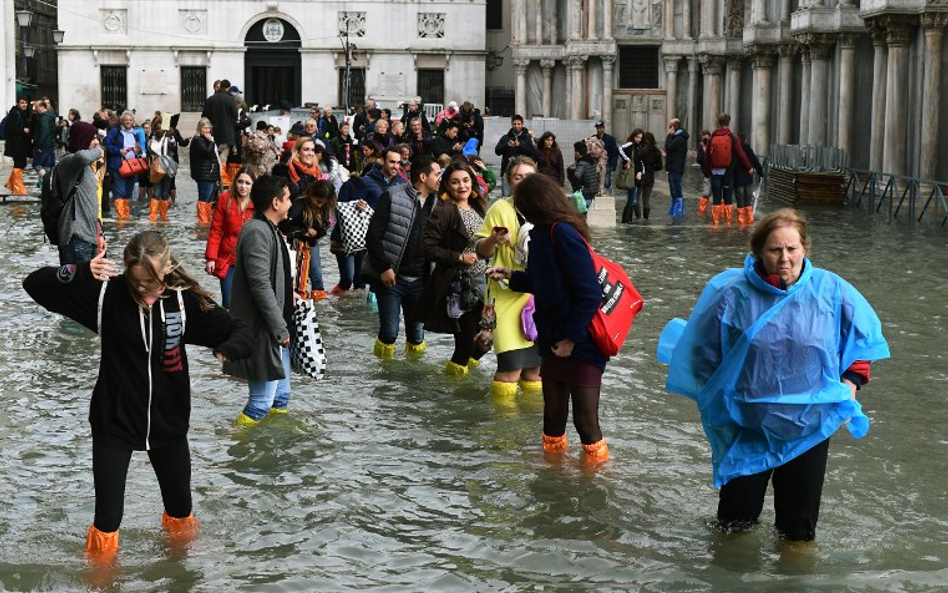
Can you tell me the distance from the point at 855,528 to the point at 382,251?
482cm

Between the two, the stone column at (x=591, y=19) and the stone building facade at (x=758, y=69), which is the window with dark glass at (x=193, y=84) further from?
the stone column at (x=591, y=19)

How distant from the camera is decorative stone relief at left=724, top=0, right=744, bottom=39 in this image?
4338 centimetres

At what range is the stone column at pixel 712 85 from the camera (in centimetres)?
4497

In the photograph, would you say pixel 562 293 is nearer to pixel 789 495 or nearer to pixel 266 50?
pixel 789 495

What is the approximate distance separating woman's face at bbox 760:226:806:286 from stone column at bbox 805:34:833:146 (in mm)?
26102

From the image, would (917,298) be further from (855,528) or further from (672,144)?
(672,144)

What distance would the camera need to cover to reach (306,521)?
8.44 metres

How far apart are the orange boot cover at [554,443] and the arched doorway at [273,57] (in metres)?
50.4

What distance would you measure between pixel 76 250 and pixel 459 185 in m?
3.42

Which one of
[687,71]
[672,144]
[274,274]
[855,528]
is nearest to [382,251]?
[274,274]

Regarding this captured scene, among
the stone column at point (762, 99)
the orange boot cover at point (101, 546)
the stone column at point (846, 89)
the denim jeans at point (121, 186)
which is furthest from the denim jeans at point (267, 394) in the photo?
the stone column at point (762, 99)

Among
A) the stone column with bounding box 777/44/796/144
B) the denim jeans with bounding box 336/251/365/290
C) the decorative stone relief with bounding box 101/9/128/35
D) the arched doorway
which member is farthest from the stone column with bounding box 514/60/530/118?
the denim jeans with bounding box 336/251/365/290

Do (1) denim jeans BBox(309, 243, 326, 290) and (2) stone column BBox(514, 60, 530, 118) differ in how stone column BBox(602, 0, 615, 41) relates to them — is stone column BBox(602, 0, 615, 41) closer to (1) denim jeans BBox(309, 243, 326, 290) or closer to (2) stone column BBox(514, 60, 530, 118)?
(2) stone column BBox(514, 60, 530, 118)

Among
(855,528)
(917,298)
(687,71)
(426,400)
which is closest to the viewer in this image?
(855,528)
